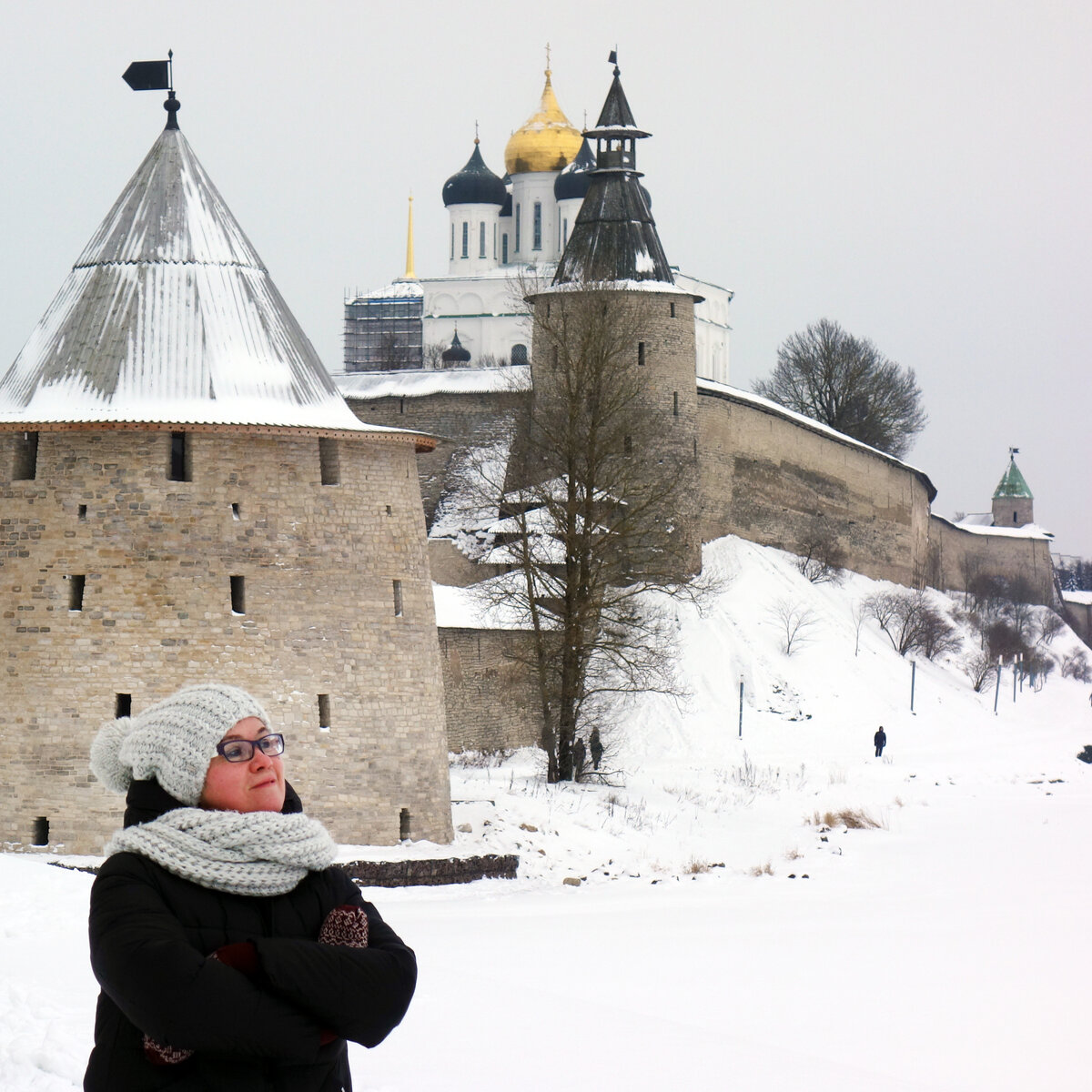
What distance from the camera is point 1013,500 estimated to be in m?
78.7

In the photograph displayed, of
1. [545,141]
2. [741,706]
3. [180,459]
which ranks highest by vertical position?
[545,141]

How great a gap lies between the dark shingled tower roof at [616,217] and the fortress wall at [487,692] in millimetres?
11287

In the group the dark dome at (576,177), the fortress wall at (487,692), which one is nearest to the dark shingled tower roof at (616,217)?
the fortress wall at (487,692)

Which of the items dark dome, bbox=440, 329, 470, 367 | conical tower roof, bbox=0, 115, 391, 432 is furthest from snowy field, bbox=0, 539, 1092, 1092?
dark dome, bbox=440, 329, 470, 367

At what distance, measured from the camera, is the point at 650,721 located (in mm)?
27656

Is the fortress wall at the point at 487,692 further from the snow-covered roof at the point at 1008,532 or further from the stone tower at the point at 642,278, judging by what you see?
the snow-covered roof at the point at 1008,532

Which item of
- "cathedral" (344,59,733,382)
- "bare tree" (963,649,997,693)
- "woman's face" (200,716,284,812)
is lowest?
"woman's face" (200,716,284,812)

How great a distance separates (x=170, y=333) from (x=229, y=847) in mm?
12530

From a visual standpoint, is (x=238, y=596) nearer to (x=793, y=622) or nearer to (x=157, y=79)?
(x=157, y=79)

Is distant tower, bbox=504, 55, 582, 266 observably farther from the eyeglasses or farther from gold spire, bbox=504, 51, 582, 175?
the eyeglasses

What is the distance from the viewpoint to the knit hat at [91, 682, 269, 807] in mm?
3562

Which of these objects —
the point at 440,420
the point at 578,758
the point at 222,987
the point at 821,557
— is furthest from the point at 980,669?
the point at 222,987

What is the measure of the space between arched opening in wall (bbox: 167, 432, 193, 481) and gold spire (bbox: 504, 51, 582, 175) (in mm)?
45566

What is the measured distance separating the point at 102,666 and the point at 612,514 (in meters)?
10.4
